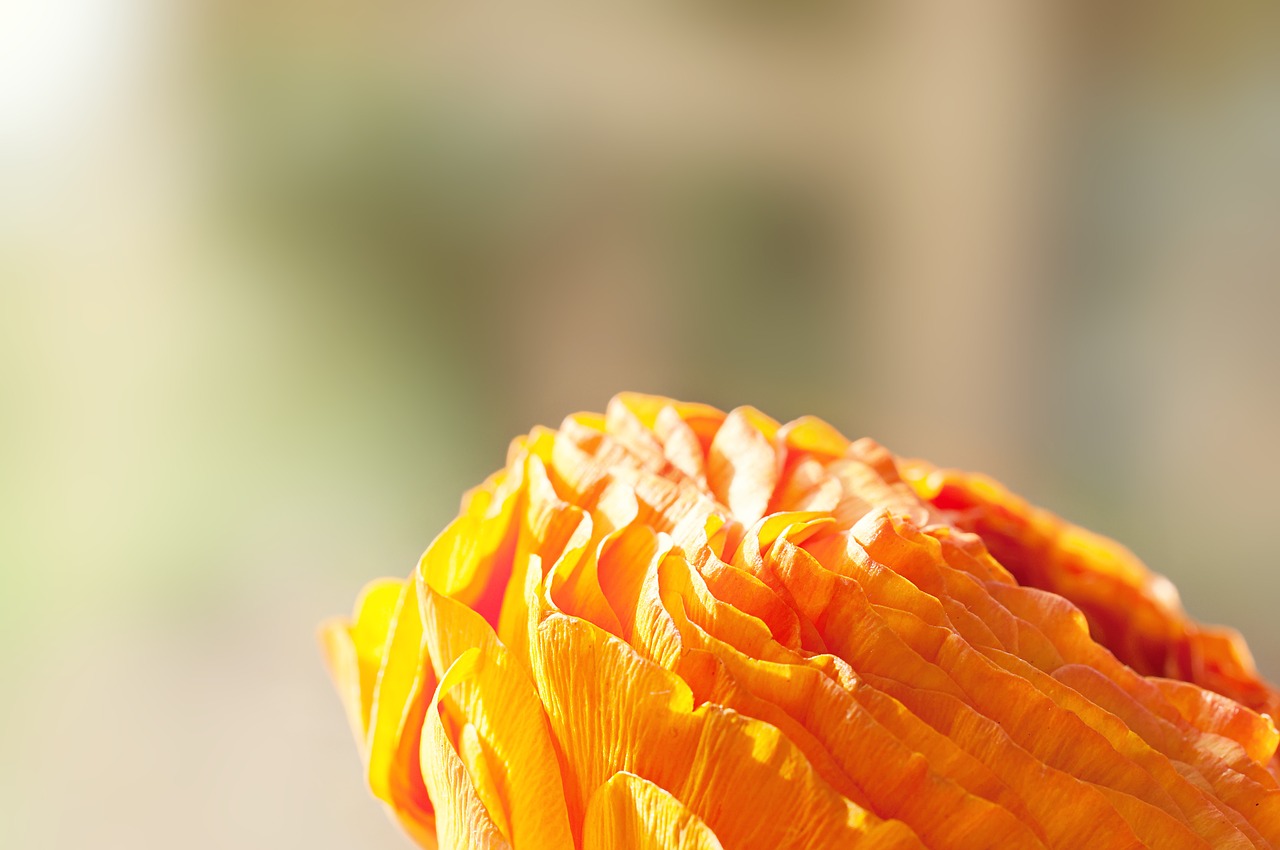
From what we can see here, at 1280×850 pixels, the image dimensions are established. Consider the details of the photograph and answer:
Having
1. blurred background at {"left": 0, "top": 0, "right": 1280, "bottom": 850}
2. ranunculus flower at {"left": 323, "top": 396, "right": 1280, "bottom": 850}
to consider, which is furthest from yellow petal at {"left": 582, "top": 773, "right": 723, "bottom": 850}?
blurred background at {"left": 0, "top": 0, "right": 1280, "bottom": 850}

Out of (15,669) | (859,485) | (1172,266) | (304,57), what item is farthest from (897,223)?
(859,485)

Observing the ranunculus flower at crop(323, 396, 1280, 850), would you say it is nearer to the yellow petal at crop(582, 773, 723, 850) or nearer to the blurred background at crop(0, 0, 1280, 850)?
the yellow petal at crop(582, 773, 723, 850)

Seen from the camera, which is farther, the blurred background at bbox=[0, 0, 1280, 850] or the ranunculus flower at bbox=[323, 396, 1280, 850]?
the blurred background at bbox=[0, 0, 1280, 850]

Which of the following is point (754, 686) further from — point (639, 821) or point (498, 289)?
point (498, 289)

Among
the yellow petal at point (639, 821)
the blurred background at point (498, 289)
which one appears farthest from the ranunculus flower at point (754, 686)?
A: the blurred background at point (498, 289)

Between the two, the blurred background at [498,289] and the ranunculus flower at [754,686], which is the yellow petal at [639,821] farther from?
the blurred background at [498,289]

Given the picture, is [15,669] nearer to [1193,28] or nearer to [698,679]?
[698,679]
